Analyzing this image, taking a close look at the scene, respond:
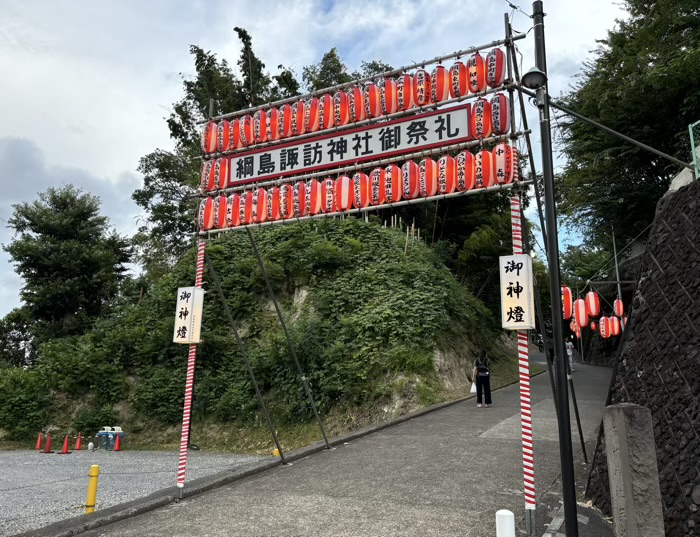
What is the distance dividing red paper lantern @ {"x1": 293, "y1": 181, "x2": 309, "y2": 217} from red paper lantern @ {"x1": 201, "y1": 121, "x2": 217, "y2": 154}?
229 centimetres

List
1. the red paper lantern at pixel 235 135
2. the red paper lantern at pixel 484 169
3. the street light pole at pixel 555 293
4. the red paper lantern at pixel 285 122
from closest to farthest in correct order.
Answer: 1. the street light pole at pixel 555 293
2. the red paper lantern at pixel 484 169
3. the red paper lantern at pixel 285 122
4. the red paper lantern at pixel 235 135

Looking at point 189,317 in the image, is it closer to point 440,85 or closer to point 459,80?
point 440,85

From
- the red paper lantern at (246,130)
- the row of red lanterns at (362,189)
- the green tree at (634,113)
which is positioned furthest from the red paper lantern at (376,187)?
the green tree at (634,113)

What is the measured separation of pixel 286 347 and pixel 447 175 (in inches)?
410

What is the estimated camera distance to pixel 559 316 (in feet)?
17.6

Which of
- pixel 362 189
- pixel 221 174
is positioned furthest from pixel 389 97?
pixel 221 174

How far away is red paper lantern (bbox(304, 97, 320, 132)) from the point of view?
28.9ft

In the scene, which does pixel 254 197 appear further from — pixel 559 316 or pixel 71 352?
pixel 71 352

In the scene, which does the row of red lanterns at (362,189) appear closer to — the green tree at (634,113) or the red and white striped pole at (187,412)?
the red and white striped pole at (187,412)

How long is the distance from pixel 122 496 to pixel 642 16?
2598 centimetres

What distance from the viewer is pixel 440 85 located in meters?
7.69

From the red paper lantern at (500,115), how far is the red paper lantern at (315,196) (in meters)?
3.22

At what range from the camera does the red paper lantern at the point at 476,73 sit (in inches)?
286

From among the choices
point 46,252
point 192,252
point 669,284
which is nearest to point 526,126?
point 669,284
